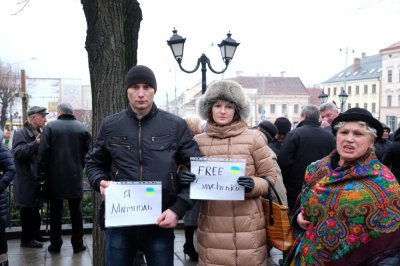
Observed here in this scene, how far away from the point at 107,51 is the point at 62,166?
224cm

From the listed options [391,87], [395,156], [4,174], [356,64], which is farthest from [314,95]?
[4,174]

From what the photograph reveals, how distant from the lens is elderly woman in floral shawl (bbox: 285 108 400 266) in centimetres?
252

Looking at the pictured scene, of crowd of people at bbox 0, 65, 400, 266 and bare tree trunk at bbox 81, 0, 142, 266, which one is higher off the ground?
bare tree trunk at bbox 81, 0, 142, 266

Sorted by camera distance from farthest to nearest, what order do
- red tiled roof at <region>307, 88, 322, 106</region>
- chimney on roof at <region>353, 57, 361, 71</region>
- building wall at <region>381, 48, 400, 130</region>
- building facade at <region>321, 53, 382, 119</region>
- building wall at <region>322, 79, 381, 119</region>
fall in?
red tiled roof at <region>307, 88, 322, 106</region> → chimney on roof at <region>353, 57, 361, 71</region> → building facade at <region>321, 53, 382, 119</region> → building wall at <region>322, 79, 381, 119</region> → building wall at <region>381, 48, 400, 130</region>

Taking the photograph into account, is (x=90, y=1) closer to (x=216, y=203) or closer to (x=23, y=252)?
(x=216, y=203)

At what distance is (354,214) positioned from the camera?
101 inches

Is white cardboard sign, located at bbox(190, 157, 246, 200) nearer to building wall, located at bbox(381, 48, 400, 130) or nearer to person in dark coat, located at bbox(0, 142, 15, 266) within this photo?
person in dark coat, located at bbox(0, 142, 15, 266)

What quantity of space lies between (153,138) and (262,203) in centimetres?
105

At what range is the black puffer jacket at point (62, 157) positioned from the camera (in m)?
5.62

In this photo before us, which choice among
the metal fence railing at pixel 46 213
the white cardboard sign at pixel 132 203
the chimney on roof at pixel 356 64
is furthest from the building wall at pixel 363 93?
the white cardboard sign at pixel 132 203

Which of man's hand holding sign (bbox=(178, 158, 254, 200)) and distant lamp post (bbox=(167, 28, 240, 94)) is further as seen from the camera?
distant lamp post (bbox=(167, 28, 240, 94))

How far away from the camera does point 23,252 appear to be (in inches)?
231

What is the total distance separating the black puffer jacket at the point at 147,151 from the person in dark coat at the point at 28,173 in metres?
2.95

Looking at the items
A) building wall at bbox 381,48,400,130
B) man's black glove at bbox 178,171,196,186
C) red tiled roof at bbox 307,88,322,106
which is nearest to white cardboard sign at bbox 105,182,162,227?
man's black glove at bbox 178,171,196,186
